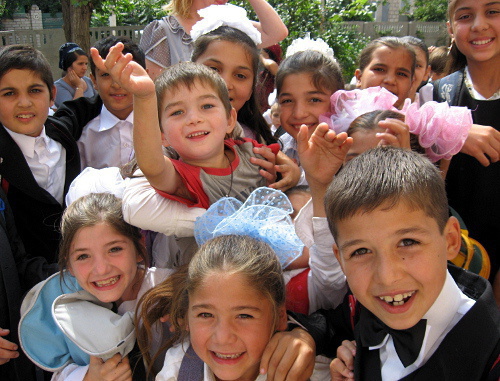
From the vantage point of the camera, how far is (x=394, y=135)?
180cm

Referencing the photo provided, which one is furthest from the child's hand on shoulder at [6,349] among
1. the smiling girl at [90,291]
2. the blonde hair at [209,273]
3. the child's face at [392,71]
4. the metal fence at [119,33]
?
the metal fence at [119,33]

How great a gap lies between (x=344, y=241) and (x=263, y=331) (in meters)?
0.44

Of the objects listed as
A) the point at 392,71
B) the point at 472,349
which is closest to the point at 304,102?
the point at 392,71

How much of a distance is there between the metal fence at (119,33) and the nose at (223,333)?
32.8 ft

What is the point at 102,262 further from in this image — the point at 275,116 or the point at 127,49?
the point at 275,116

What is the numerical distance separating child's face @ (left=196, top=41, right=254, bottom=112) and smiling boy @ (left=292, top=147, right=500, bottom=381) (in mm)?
1129

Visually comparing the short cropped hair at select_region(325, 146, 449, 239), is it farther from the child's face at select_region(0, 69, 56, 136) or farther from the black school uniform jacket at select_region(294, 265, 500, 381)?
the child's face at select_region(0, 69, 56, 136)

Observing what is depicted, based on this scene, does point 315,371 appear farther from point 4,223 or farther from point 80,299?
point 4,223

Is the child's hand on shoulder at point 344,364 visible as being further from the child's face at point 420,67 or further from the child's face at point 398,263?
the child's face at point 420,67

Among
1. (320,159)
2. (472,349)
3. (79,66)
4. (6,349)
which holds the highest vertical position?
(79,66)

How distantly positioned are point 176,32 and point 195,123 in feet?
4.33

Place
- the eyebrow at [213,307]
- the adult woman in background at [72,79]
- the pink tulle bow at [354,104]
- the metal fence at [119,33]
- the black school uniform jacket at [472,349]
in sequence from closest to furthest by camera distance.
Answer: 1. the black school uniform jacket at [472,349]
2. the eyebrow at [213,307]
3. the pink tulle bow at [354,104]
4. the adult woman in background at [72,79]
5. the metal fence at [119,33]

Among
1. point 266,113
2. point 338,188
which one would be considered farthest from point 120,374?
point 266,113

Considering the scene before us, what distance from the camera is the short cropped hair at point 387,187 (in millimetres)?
1334
